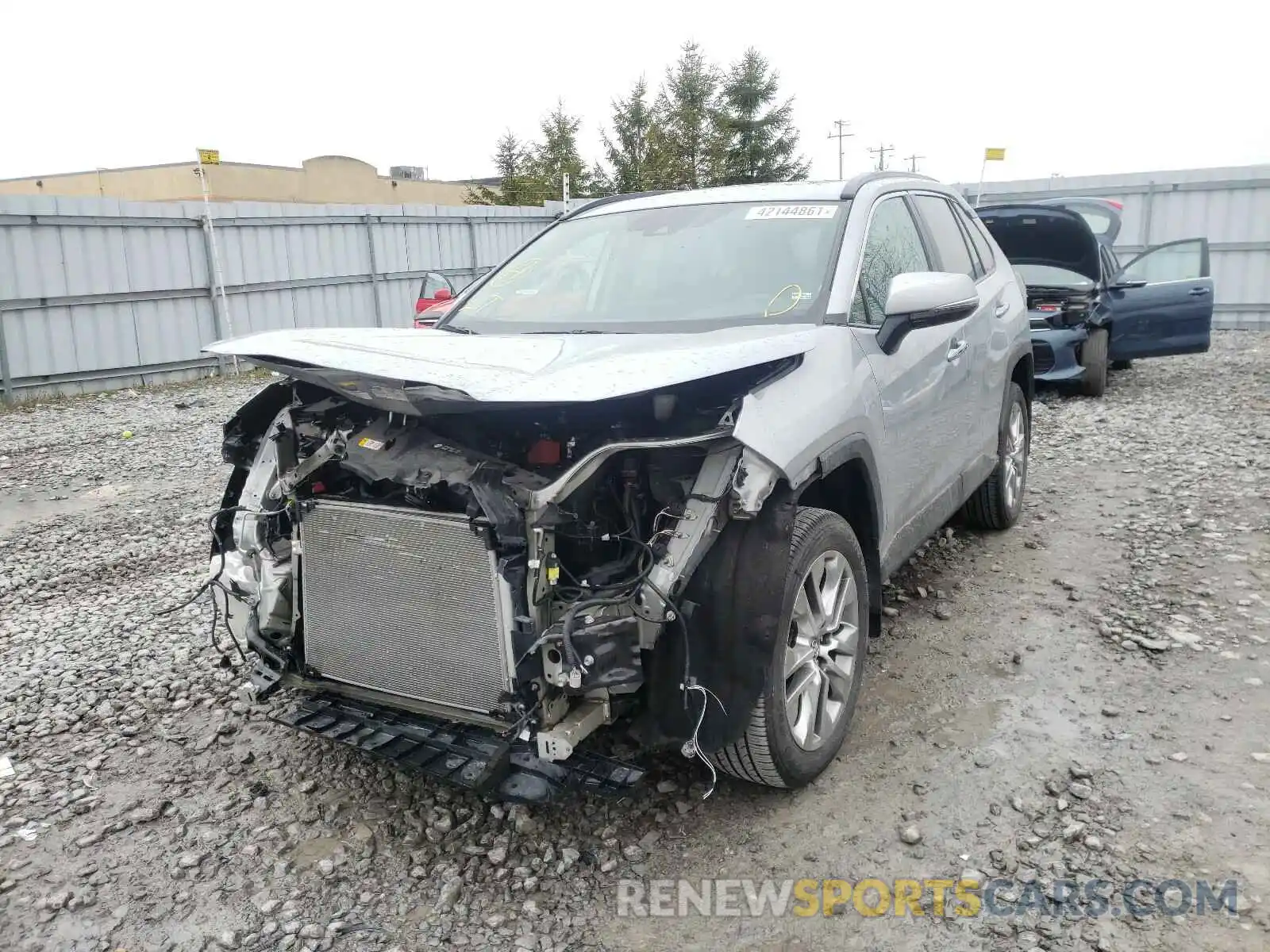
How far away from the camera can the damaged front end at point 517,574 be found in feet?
8.34

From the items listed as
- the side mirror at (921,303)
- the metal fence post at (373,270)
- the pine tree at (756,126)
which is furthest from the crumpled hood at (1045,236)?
the pine tree at (756,126)

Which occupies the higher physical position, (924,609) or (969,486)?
(969,486)

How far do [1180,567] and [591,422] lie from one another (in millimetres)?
3582

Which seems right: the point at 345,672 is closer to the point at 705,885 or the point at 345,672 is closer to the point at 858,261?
the point at 705,885

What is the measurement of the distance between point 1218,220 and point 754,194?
15.4 m

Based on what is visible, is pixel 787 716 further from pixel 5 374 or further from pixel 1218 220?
pixel 1218 220

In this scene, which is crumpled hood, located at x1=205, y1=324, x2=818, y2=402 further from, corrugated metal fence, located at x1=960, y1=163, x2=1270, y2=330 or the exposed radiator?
corrugated metal fence, located at x1=960, y1=163, x2=1270, y2=330

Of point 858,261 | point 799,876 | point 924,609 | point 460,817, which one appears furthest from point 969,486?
point 460,817

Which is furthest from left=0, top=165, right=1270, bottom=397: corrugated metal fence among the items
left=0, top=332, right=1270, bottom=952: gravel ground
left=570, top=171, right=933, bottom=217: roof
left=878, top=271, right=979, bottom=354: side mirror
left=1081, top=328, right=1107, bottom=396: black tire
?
left=878, top=271, right=979, bottom=354: side mirror

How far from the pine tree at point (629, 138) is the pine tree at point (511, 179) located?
3120 mm

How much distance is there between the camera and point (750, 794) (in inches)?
120

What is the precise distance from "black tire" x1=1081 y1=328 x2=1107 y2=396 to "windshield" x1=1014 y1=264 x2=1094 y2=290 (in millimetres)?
507

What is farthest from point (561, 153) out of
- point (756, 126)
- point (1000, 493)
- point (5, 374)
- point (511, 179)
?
point (1000, 493)

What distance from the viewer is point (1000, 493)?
530cm
